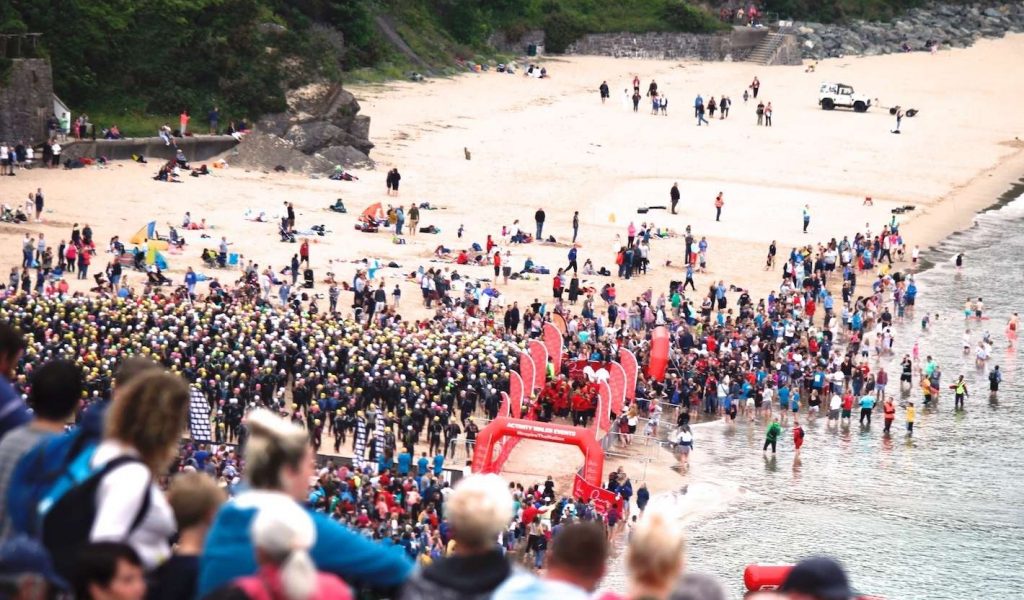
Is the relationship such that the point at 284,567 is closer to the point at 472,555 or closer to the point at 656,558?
the point at 472,555

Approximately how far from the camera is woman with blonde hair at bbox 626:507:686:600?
768 cm

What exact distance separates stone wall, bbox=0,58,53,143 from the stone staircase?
53.0 metres

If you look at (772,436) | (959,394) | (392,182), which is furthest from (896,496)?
(392,182)

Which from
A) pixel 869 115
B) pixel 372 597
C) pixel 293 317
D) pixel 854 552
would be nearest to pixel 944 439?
pixel 854 552

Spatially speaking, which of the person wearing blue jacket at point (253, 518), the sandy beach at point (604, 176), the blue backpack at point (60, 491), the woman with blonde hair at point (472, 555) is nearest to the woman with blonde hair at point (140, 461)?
the blue backpack at point (60, 491)

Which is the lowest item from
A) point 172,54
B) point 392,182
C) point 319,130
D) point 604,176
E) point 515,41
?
point 392,182

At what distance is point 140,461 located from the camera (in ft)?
27.7

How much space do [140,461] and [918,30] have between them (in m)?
114

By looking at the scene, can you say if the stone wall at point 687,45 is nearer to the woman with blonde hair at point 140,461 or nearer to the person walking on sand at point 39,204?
the person walking on sand at point 39,204

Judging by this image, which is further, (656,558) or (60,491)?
(60,491)

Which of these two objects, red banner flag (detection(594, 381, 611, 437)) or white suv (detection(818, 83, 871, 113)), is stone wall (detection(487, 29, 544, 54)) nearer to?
white suv (detection(818, 83, 871, 113))

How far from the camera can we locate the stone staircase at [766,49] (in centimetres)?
10388

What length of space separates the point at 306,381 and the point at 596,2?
2819 inches

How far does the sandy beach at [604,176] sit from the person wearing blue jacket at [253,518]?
98.2 ft
